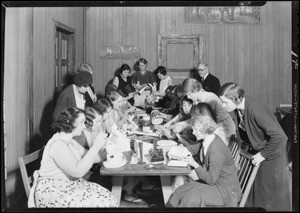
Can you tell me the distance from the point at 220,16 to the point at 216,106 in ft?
16.3

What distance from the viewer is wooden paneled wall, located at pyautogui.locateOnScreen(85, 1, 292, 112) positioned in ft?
27.4

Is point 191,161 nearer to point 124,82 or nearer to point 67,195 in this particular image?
point 67,195

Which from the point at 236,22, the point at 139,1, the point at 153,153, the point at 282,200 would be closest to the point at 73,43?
the point at 236,22

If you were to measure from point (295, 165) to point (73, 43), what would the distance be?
255 inches

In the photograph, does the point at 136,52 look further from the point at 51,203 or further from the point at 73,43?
the point at 51,203

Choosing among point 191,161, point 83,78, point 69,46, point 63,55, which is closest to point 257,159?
point 191,161

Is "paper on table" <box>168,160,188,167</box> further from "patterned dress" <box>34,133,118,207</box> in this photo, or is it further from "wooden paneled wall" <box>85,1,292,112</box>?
"wooden paneled wall" <box>85,1,292,112</box>

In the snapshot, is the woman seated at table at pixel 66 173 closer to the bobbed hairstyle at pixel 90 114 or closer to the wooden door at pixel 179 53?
the bobbed hairstyle at pixel 90 114

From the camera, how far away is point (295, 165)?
5.28 feet

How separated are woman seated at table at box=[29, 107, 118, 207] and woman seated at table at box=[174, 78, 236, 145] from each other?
1487mm

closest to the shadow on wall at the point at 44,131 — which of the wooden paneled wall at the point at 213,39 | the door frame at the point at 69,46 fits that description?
the door frame at the point at 69,46

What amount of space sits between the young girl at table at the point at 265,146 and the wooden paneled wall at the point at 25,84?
2260 mm

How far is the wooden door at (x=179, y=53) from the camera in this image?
8.36 meters

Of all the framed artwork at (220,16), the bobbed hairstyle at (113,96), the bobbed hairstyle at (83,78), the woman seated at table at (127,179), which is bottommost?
the woman seated at table at (127,179)
